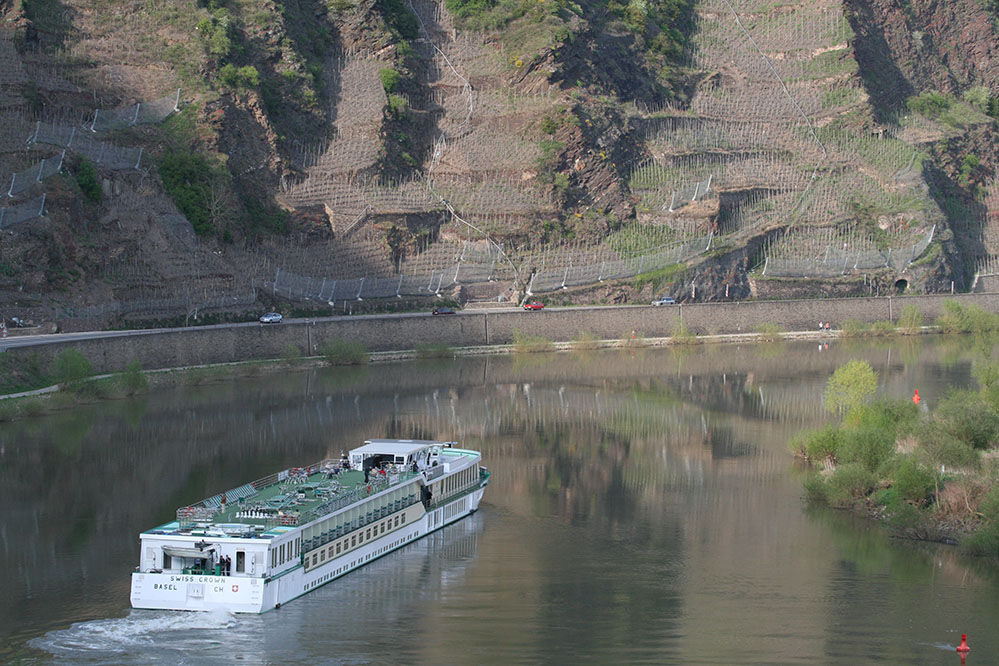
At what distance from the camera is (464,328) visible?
108 meters

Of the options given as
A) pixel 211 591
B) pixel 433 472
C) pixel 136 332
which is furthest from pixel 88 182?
pixel 211 591

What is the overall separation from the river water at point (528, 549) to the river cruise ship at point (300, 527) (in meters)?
0.63

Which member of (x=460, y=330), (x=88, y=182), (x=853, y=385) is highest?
(x=88, y=182)

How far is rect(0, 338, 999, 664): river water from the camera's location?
124ft

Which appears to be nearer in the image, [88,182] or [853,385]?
[853,385]

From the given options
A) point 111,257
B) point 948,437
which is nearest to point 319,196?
point 111,257

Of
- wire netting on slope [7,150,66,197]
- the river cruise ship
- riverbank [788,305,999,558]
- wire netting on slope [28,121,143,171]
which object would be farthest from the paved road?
riverbank [788,305,999,558]

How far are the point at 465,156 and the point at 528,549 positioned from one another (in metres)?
84.3

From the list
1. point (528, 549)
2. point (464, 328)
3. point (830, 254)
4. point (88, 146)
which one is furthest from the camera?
point (830, 254)

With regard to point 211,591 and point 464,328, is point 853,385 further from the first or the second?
point 464,328

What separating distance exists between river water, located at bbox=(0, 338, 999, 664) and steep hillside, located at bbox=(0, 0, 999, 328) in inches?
842

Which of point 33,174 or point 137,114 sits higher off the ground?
point 137,114

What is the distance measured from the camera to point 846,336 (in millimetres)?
122938

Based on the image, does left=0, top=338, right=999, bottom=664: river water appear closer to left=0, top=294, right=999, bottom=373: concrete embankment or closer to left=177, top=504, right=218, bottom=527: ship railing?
left=177, top=504, right=218, bottom=527: ship railing
